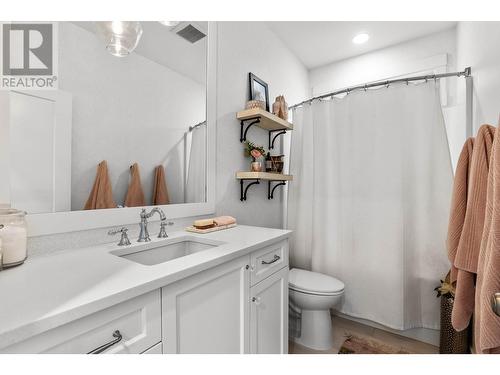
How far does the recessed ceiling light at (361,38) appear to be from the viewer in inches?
88.5

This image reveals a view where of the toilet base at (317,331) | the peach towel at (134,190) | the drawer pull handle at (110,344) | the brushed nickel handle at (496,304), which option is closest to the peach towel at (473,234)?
the brushed nickel handle at (496,304)

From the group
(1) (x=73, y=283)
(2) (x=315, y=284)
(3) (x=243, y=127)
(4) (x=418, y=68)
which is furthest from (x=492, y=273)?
(4) (x=418, y=68)

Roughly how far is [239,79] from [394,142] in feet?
4.04

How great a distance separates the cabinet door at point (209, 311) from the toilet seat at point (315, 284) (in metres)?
0.73

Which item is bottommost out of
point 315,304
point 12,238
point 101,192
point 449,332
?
point 449,332

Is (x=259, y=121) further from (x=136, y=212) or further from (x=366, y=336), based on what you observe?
(x=366, y=336)

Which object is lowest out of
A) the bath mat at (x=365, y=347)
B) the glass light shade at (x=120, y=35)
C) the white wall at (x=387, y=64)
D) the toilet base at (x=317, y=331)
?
the bath mat at (x=365, y=347)

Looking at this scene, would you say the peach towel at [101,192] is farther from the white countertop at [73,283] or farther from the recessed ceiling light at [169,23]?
the recessed ceiling light at [169,23]

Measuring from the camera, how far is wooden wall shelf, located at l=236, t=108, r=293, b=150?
1722 mm

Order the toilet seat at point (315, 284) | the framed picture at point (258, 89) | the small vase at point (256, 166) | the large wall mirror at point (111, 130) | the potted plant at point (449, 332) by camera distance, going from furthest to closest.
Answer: the framed picture at point (258, 89) → the small vase at point (256, 166) → the toilet seat at point (315, 284) → the potted plant at point (449, 332) → the large wall mirror at point (111, 130)

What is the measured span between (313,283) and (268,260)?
2.33 feet

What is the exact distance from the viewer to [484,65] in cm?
131

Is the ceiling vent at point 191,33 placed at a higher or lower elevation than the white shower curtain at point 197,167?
higher

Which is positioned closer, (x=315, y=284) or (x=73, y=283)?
(x=73, y=283)
